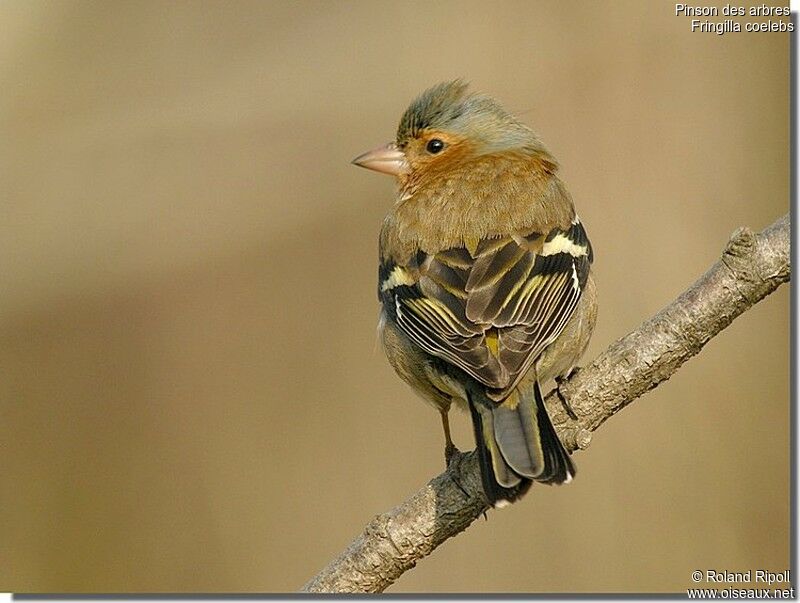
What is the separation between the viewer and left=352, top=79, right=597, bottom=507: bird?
3.79 m

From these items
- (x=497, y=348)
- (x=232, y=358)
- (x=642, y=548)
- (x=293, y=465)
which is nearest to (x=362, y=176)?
(x=232, y=358)

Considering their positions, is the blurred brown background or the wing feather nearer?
the wing feather

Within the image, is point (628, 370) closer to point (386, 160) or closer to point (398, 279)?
point (398, 279)

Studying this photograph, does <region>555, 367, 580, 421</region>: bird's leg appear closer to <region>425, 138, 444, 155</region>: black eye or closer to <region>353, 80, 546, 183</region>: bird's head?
<region>353, 80, 546, 183</region>: bird's head

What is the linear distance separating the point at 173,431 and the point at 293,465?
92 centimetres

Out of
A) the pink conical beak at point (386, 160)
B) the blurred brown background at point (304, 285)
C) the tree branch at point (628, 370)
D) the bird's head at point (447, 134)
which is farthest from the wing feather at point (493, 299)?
the blurred brown background at point (304, 285)

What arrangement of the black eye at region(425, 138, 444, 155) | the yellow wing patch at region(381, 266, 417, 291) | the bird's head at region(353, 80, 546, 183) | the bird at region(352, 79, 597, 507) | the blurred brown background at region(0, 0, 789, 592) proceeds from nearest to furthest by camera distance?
the bird at region(352, 79, 597, 507) < the yellow wing patch at region(381, 266, 417, 291) < the bird's head at region(353, 80, 546, 183) < the black eye at region(425, 138, 444, 155) < the blurred brown background at region(0, 0, 789, 592)

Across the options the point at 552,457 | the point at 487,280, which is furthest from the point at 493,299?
the point at 552,457

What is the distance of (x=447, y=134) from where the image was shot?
5.59 m

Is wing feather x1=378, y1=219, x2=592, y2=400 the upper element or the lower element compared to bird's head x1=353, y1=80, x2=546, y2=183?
lower

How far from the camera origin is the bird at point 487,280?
379 cm

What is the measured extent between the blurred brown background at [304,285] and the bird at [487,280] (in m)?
0.80

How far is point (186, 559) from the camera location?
22.6 ft

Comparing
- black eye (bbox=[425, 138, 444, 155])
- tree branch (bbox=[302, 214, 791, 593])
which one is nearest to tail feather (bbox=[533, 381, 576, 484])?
tree branch (bbox=[302, 214, 791, 593])
